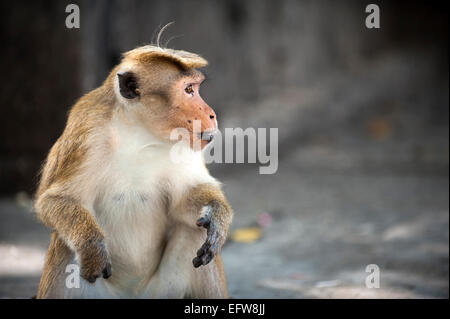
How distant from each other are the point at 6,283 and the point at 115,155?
182cm

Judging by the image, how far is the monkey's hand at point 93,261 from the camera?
3.05 m

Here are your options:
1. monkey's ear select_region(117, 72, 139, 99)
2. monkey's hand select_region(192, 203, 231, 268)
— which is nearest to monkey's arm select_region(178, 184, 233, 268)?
monkey's hand select_region(192, 203, 231, 268)

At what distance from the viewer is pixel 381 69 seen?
9.12 m

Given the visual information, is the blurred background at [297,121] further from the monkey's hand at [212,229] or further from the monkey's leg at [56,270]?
the monkey's leg at [56,270]

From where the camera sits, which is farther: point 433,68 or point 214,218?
point 433,68

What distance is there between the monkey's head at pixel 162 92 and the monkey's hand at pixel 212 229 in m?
0.38

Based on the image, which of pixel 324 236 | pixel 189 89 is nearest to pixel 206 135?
pixel 189 89

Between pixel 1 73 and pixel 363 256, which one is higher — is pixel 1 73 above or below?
above

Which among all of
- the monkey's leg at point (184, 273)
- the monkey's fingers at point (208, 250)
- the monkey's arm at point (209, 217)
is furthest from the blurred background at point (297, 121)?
the monkey's fingers at point (208, 250)

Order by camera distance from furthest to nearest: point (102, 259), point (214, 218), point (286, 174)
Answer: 1. point (286, 174)
2. point (214, 218)
3. point (102, 259)

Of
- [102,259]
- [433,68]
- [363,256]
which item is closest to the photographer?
[102,259]

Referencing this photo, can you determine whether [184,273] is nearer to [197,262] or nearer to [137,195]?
[197,262]
